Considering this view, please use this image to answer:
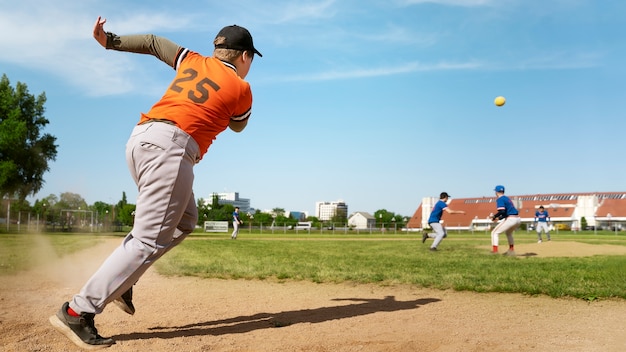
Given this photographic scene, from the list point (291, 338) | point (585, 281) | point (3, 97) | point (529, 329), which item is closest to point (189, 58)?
point (291, 338)

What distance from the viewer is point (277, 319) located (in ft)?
14.6

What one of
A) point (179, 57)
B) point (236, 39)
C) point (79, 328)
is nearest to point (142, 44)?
point (179, 57)

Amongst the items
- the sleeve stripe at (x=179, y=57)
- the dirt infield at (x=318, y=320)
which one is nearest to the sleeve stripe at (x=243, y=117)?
the sleeve stripe at (x=179, y=57)

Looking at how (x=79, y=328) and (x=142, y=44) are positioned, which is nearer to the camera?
(x=79, y=328)

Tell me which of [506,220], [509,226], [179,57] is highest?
[179,57]

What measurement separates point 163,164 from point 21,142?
35.7 metres

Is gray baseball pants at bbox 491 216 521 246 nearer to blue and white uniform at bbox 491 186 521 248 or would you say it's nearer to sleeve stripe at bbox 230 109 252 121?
blue and white uniform at bbox 491 186 521 248

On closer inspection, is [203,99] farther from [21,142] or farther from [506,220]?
[21,142]

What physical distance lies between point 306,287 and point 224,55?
390 cm

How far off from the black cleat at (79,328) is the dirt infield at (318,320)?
0.15 metres

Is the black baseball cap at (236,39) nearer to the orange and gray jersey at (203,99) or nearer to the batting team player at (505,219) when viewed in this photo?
the orange and gray jersey at (203,99)

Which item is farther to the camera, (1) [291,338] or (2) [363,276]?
(2) [363,276]

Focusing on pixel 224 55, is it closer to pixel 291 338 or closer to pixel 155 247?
pixel 155 247

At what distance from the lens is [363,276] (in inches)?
297
